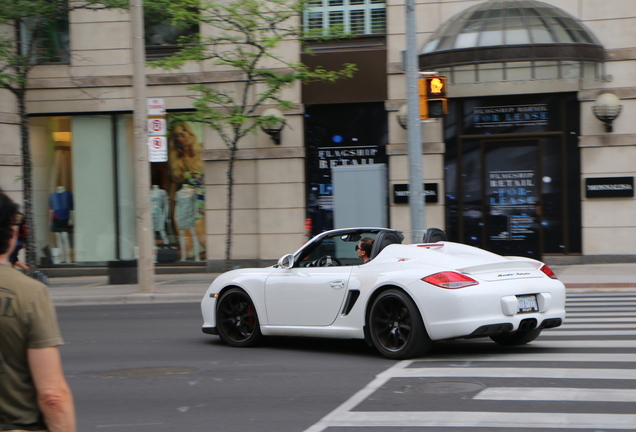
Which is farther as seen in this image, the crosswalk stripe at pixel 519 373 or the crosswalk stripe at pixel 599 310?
the crosswalk stripe at pixel 599 310

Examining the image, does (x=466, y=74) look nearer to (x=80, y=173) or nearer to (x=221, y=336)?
(x=80, y=173)

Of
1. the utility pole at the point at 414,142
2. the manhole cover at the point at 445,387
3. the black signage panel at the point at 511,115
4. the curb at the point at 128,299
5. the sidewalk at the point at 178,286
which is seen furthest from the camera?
the black signage panel at the point at 511,115

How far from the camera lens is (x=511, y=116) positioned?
2130 cm

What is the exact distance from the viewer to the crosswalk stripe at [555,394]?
665 centimetres

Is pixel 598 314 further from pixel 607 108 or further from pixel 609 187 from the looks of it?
pixel 607 108

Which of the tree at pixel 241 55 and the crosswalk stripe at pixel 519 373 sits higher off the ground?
the tree at pixel 241 55

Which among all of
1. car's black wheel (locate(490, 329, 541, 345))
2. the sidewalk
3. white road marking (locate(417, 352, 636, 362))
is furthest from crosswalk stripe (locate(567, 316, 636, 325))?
the sidewalk

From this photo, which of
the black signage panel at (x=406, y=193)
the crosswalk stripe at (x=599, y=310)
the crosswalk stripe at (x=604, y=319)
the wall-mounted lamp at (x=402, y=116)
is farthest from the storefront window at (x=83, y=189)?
the crosswalk stripe at (x=604, y=319)

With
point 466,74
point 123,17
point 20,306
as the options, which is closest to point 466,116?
point 466,74

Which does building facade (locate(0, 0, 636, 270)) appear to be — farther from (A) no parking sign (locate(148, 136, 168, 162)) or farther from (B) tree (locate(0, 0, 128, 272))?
(A) no parking sign (locate(148, 136, 168, 162))

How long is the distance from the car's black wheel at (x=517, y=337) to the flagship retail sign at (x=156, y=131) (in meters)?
9.48

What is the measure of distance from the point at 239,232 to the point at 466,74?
6.77 m

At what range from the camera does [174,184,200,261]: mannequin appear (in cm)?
2303

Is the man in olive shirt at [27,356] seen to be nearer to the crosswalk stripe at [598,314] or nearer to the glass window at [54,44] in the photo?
the crosswalk stripe at [598,314]
